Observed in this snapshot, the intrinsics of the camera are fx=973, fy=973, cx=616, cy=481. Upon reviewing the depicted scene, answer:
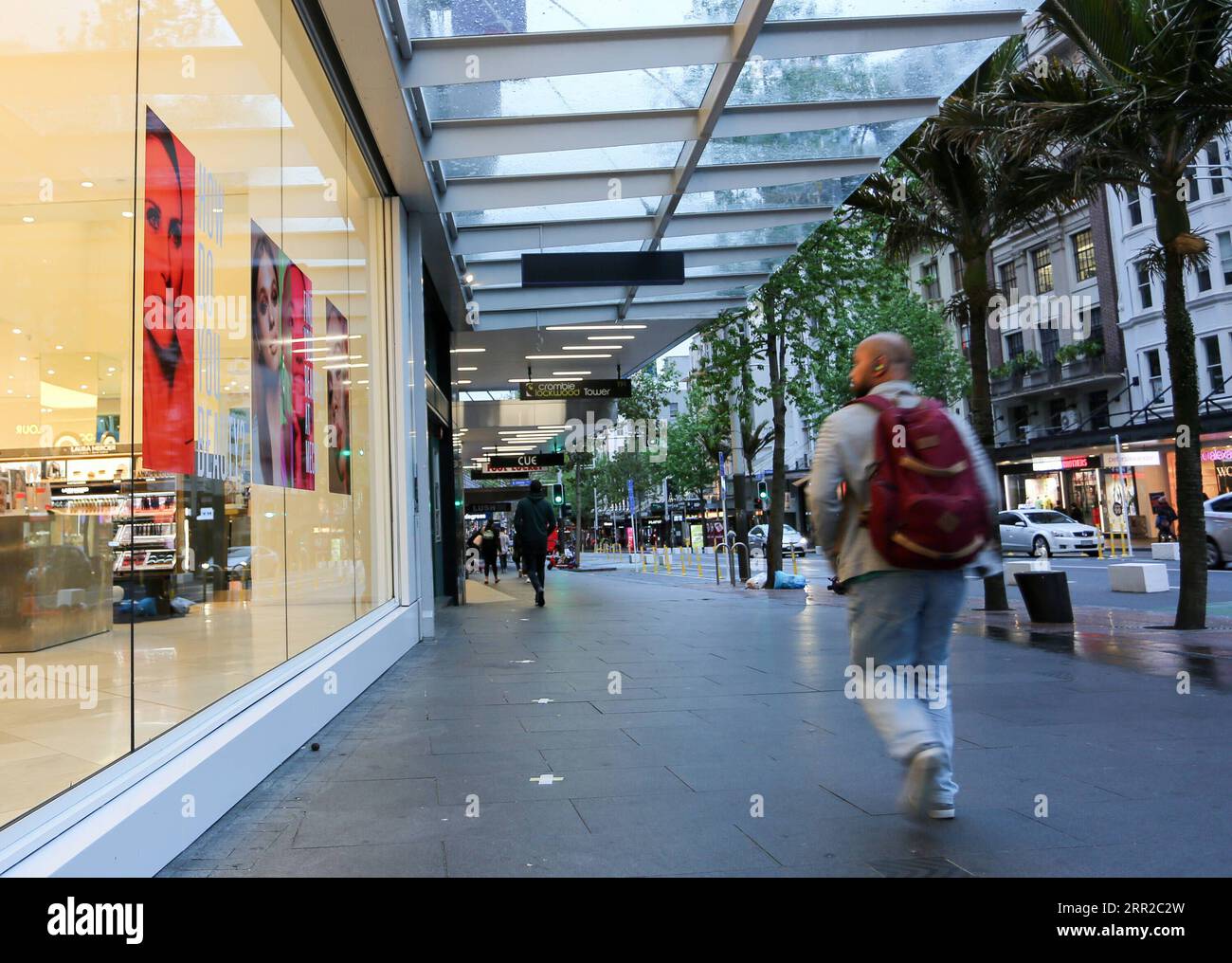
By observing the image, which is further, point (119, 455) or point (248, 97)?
point (248, 97)

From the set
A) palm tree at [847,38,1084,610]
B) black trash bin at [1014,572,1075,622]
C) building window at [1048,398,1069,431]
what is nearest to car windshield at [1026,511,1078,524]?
building window at [1048,398,1069,431]

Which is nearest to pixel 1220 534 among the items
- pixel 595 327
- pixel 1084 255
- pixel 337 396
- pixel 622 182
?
pixel 595 327

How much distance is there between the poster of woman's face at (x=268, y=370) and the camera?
5.99m

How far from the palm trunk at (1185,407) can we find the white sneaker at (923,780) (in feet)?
24.8

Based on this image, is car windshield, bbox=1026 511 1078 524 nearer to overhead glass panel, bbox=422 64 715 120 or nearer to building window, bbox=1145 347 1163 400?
building window, bbox=1145 347 1163 400

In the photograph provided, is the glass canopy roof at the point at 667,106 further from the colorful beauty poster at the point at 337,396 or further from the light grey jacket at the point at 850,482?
the light grey jacket at the point at 850,482

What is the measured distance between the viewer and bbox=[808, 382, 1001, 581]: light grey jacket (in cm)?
396

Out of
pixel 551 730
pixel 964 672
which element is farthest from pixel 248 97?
pixel 964 672

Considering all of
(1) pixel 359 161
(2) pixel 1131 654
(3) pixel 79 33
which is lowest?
(2) pixel 1131 654

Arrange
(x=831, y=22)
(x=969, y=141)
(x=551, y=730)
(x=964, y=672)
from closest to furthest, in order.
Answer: (x=551, y=730), (x=964, y=672), (x=831, y=22), (x=969, y=141)

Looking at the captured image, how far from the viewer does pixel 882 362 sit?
13.9ft
